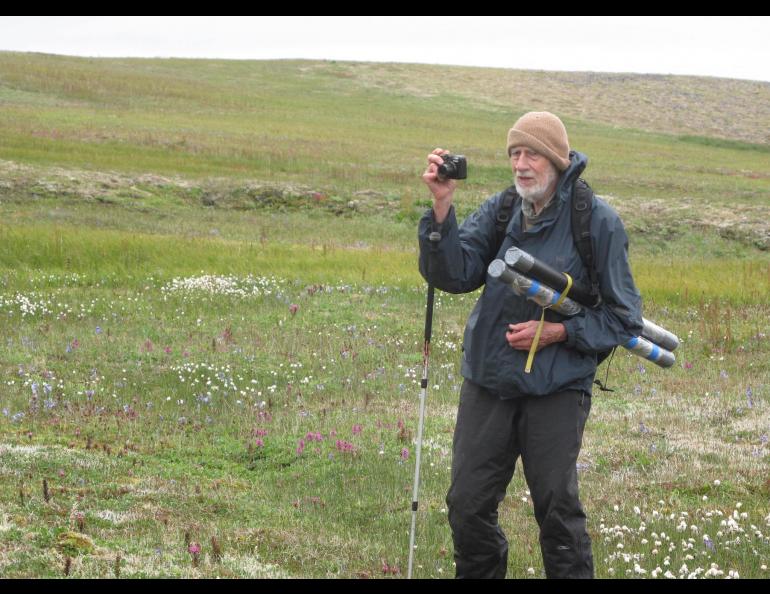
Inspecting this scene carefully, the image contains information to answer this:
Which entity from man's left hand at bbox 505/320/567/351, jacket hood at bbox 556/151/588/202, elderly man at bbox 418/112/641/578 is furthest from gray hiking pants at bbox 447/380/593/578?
jacket hood at bbox 556/151/588/202

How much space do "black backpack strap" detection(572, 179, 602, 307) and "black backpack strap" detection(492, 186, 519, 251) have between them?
0.44 m

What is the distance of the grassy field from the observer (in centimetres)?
771

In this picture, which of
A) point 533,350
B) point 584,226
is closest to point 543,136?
point 584,226

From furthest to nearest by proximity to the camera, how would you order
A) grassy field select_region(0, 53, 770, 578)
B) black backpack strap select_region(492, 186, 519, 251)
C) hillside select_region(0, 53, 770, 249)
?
hillside select_region(0, 53, 770, 249) < grassy field select_region(0, 53, 770, 578) < black backpack strap select_region(492, 186, 519, 251)

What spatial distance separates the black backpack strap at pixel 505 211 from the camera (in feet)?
21.1

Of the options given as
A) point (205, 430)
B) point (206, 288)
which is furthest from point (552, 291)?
point (206, 288)

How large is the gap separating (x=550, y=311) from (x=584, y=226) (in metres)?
0.53

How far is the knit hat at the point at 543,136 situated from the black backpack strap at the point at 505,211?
1.26 feet

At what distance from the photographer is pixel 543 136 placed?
19.9ft

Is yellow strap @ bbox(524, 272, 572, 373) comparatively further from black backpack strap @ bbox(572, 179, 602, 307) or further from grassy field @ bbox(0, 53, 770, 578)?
grassy field @ bbox(0, 53, 770, 578)

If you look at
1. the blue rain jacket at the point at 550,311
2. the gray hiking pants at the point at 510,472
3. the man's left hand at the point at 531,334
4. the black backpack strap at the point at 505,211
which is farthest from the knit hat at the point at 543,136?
the gray hiking pants at the point at 510,472

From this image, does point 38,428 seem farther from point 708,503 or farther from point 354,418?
point 708,503

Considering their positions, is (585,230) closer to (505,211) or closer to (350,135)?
(505,211)

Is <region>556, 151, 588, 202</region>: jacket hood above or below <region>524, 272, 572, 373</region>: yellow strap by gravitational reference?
above
